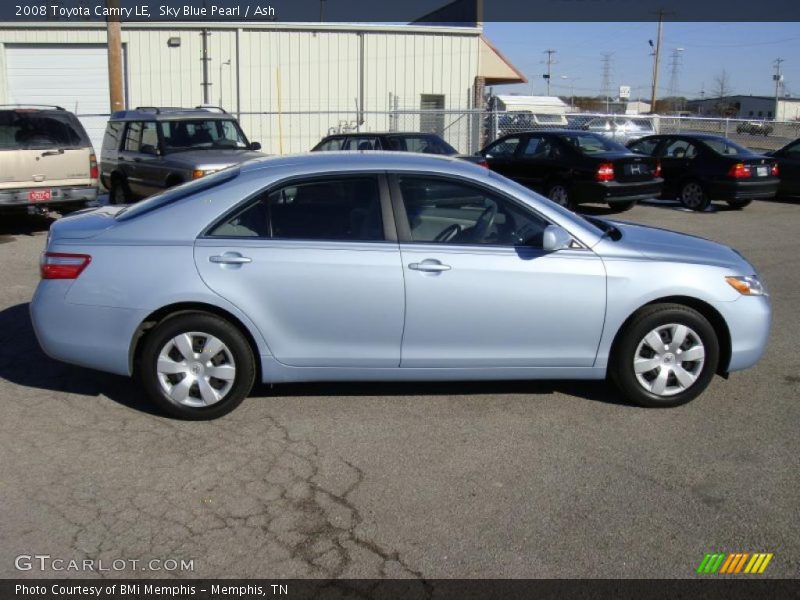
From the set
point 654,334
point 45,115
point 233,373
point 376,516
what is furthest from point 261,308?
point 45,115

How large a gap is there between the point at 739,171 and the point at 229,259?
13445 millimetres

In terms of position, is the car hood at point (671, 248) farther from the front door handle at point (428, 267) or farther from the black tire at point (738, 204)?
the black tire at point (738, 204)

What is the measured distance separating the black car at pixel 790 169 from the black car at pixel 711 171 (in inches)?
45.4

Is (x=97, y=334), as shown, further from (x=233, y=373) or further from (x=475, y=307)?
(x=475, y=307)

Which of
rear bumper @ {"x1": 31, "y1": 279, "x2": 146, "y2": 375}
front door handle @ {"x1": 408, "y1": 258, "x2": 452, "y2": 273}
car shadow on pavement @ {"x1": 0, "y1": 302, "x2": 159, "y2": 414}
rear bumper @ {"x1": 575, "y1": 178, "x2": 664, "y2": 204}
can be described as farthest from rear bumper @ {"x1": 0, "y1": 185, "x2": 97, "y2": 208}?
front door handle @ {"x1": 408, "y1": 258, "x2": 452, "y2": 273}

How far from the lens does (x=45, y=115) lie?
40.2 feet

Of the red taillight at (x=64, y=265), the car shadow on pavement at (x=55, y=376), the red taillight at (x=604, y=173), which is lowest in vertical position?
the car shadow on pavement at (x=55, y=376)

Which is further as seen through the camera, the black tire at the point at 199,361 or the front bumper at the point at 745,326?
the front bumper at the point at 745,326

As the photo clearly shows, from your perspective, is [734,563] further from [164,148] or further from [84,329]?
[164,148]

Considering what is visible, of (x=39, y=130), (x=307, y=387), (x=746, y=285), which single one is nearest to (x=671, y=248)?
(x=746, y=285)

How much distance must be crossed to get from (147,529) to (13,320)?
4324 mm

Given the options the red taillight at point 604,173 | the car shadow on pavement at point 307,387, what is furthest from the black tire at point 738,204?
the car shadow on pavement at point 307,387

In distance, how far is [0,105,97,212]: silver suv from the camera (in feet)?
38.8

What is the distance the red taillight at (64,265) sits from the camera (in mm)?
5199
